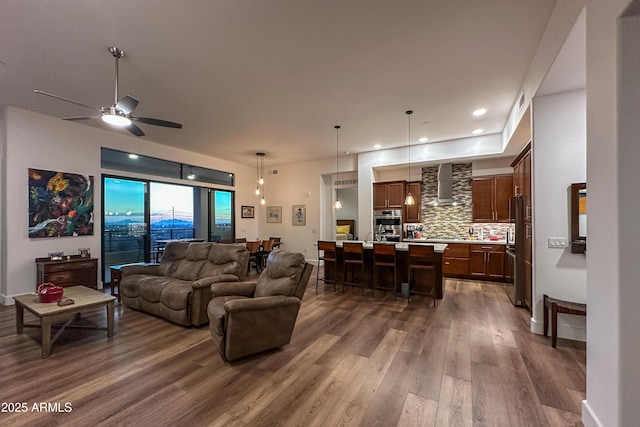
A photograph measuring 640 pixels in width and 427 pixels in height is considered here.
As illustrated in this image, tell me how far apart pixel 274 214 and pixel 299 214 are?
3.41 feet

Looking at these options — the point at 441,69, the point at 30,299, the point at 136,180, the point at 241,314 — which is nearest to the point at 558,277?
the point at 441,69

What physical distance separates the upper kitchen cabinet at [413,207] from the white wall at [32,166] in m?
6.90

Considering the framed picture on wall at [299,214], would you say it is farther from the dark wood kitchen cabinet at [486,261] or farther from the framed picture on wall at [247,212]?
the dark wood kitchen cabinet at [486,261]

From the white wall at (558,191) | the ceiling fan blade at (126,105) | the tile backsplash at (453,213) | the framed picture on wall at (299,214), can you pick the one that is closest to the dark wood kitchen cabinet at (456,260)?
the tile backsplash at (453,213)

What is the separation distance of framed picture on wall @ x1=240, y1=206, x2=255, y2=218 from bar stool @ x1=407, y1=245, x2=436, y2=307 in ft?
18.8

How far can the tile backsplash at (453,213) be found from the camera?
650 cm

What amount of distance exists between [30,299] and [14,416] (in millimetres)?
1749

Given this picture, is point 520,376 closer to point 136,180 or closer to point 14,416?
point 14,416

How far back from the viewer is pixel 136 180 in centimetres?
600

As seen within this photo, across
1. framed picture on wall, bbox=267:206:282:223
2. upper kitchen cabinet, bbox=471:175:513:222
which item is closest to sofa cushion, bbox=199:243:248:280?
framed picture on wall, bbox=267:206:282:223

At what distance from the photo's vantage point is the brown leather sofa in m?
3.44

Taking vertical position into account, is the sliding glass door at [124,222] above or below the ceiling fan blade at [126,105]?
below

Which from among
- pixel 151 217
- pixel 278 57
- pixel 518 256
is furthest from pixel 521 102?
pixel 151 217

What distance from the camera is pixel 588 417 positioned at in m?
1.77
